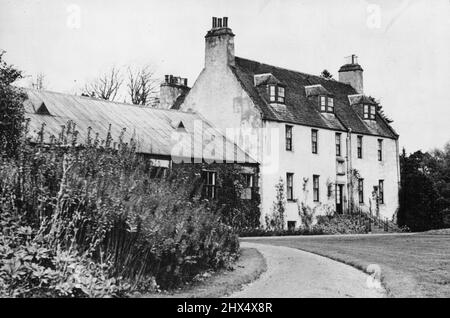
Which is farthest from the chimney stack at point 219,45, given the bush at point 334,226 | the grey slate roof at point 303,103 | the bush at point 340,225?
the bush at point 340,225

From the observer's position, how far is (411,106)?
80.1ft

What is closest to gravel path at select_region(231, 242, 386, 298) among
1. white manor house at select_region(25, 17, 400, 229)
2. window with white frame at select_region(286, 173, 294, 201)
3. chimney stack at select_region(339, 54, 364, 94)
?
white manor house at select_region(25, 17, 400, 229)

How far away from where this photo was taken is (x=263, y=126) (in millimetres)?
30594

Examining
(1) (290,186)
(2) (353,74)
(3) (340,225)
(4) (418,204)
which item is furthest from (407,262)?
(2) (353,74)

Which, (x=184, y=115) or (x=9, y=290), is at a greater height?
(x=184, y=115)

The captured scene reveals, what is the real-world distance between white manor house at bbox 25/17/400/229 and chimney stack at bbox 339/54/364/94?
436 cm

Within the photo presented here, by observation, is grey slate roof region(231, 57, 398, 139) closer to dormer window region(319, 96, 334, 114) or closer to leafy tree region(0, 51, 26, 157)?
dormer window region(319, 96, 334, 114)

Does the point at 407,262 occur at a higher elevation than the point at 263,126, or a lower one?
lower

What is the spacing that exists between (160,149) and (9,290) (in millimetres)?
18495

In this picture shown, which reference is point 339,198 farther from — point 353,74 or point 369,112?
point 353,74

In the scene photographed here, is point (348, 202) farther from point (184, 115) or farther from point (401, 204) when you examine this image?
point (184, 115)

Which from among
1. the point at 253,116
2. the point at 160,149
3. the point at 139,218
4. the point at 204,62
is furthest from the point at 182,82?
the point at 139,218

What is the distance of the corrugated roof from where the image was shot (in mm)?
25781

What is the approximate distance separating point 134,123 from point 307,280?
18747mm
